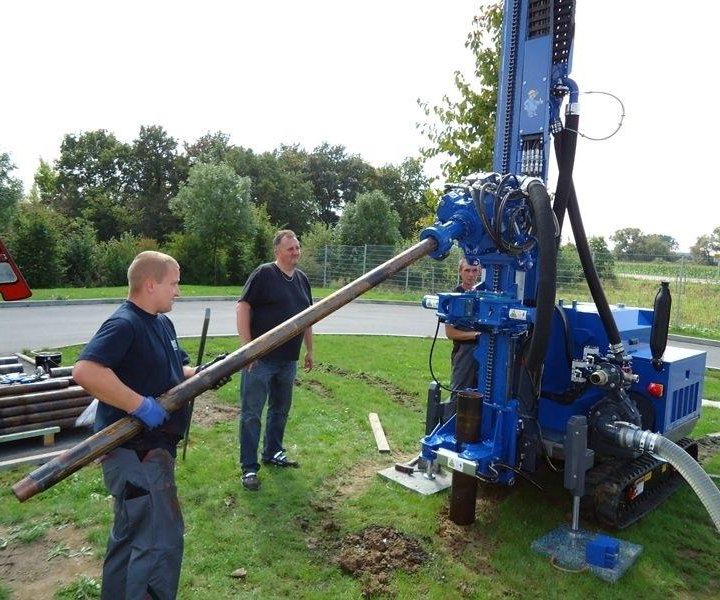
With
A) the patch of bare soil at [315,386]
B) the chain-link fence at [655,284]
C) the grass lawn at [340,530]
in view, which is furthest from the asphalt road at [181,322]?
the grass lawn at [340,530]

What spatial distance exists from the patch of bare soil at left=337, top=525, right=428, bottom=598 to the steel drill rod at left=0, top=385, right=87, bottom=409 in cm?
354

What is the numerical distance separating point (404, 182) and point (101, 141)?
84.5 ft

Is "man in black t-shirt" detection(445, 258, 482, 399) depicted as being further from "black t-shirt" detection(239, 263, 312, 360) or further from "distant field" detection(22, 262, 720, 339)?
"distant field" detection(22, 262, 720, 339)

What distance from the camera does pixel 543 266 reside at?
355cm

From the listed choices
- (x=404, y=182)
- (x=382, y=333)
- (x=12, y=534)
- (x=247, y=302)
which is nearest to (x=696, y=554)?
(x=247, y=302)

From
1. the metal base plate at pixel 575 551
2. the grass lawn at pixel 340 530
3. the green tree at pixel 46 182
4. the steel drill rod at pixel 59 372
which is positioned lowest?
the grass lawn at pixel 340 530

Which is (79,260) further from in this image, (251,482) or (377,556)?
(377,556)

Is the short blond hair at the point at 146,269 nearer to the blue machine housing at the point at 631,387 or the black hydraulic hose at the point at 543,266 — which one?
the black hydraulic hose at the point at 543,266

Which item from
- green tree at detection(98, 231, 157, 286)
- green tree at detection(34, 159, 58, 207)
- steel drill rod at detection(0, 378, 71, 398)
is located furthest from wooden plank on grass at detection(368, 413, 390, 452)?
green tree at detection(34, 159, 58, 207)

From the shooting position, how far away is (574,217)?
4.71 metres

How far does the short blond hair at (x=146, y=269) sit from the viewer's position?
9.56 ft

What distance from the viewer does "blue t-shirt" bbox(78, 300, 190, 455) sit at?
8.89 ft

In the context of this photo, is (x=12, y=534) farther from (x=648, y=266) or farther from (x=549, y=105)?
(x=648, y=266)

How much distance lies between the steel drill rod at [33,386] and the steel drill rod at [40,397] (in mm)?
65
